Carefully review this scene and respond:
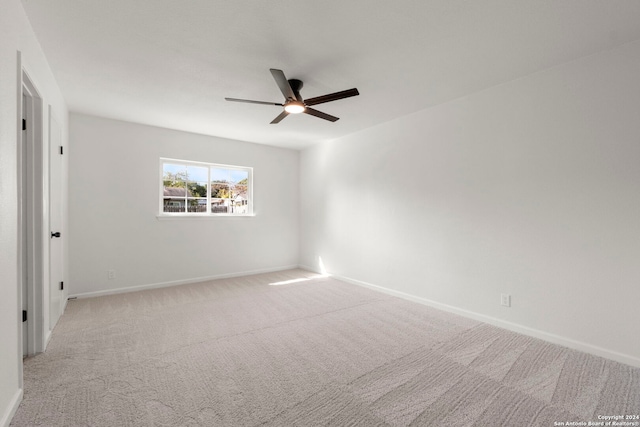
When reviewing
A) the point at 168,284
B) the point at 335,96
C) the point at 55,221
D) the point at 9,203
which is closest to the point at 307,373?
the point at 9,203

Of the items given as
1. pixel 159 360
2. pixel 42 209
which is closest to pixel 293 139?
pixel 42 209

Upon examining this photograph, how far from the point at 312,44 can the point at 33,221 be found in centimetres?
272

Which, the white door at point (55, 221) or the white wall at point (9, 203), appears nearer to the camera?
the white wall at point (9, 203)

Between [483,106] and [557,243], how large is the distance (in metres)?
1.59

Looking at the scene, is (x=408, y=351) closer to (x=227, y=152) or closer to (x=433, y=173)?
(x=433, y=173)

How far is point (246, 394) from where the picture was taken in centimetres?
186

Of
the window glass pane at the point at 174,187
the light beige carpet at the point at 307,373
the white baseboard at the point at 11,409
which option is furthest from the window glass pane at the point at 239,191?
the white baseboard at the point at 11,409

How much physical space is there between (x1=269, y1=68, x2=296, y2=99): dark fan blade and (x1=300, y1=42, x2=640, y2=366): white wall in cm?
198

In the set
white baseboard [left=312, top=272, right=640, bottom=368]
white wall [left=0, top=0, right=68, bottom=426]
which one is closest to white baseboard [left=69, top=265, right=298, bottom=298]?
white wall [left=0, top=0, right=68, bottom=426]

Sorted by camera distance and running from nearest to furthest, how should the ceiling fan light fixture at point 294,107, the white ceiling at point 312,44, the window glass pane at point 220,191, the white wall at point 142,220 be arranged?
the white ceiling at point 312,44, the ceiling fan light fixture at point 294,107, the white wall at point 142,220, the window glass pane at point 220,191

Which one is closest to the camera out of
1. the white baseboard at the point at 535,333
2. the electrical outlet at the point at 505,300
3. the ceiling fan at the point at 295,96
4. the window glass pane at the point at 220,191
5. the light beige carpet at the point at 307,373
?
the light beige carpet at the point at 307,373

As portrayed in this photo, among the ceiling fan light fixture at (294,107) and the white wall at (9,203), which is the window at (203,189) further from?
the white wall at (9,203)

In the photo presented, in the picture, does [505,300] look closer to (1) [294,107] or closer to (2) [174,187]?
(1) [294,107]

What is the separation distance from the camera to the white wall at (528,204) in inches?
89.7
